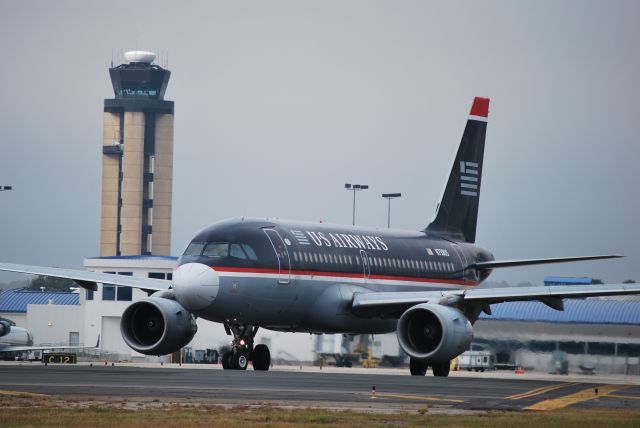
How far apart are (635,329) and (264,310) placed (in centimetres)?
2134

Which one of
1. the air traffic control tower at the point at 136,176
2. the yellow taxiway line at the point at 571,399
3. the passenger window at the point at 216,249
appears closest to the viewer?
the yellow taxiway line at the point at 571,399

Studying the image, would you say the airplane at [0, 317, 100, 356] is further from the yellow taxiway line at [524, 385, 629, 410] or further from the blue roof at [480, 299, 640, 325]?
the yellow taxiway line at [524, 385, 629, 410]

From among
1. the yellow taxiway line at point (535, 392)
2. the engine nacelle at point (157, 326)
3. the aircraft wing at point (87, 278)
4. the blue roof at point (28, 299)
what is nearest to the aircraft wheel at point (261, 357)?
the engine nacelle at point (157, 326)

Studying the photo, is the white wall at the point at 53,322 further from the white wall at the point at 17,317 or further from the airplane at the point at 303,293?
the airplane at the point at 303,293

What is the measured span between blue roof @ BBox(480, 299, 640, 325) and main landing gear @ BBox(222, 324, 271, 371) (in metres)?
21.8

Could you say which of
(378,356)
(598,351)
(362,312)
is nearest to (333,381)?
(362,312)

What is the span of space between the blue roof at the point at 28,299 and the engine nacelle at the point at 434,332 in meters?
74.0

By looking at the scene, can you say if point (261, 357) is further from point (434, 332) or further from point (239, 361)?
point (434, 332)

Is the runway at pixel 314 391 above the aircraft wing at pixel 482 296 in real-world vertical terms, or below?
below

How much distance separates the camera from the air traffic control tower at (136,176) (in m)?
188

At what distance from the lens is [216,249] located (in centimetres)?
4322

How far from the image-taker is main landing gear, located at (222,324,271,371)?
44.4 meters

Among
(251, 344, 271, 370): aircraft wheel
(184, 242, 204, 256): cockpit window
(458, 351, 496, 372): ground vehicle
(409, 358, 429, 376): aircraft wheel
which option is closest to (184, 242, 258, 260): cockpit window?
(184, 242, 204, 256): cockpit window

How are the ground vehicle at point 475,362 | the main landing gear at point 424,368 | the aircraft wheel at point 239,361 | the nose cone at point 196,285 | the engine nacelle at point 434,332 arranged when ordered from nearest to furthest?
the nose cone at point 196,285, the engine nacelle at point 434,332, the aircraft wheel at point 239,361, the main landing gear at point 424,368, the ground vehicle at point 475,362
